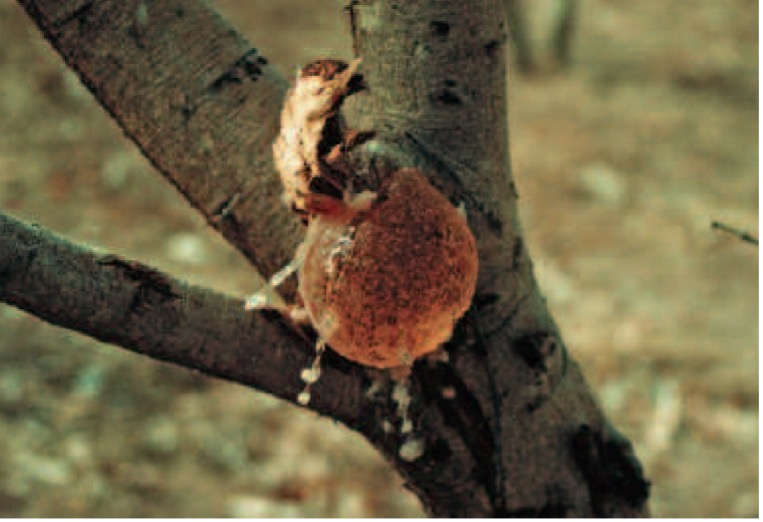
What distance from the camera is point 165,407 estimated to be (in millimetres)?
3131

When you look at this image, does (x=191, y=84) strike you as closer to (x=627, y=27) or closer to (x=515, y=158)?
(x=515, y=158)

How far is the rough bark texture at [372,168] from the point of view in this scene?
1.12 meters

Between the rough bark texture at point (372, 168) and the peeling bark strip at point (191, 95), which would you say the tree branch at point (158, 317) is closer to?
the rough bark texture at point (372, 168)

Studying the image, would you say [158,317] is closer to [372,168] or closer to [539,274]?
[372,168]

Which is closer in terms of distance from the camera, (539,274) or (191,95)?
(191,95)

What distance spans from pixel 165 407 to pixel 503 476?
80.8 inches

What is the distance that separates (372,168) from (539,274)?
9.85 feet

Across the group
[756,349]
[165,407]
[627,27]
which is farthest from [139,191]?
[627,27]

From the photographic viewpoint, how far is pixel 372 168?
3.63ft

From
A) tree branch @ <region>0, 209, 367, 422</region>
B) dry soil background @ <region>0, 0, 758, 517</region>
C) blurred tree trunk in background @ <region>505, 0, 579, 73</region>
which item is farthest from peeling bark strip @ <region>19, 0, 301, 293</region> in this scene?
blurred tree trunk in background @ <region>505, 0, 579, 73</region>

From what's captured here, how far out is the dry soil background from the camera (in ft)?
9.57

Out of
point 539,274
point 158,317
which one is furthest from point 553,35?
point 158,317

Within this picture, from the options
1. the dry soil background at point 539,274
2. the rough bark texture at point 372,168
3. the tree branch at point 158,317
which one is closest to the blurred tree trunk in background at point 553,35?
the dry soil background at point 539,274

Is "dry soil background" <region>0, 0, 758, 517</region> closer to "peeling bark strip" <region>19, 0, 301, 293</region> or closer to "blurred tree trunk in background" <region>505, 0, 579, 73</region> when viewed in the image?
"blurred tree trunk in background" <region>505, 0, 579, 73</region>
